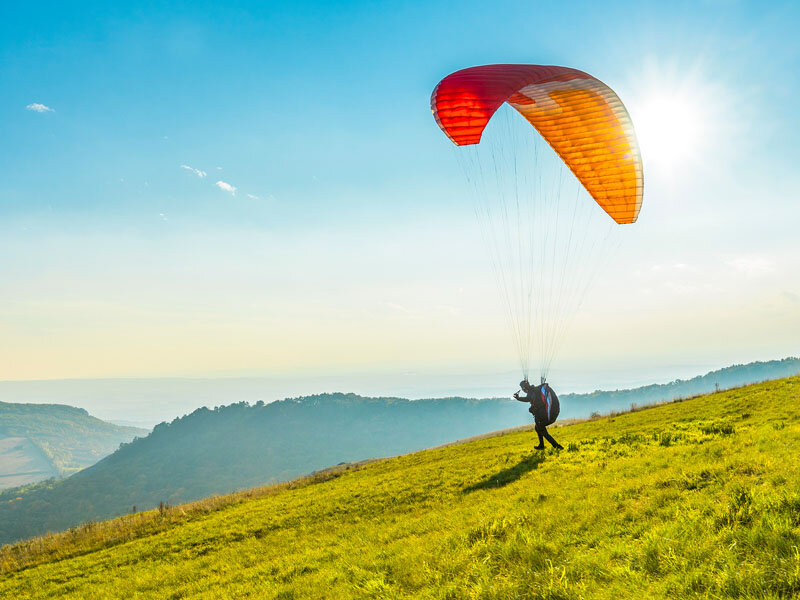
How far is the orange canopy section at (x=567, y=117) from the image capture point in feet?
41.6

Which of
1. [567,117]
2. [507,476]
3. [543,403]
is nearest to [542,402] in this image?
[543,403]

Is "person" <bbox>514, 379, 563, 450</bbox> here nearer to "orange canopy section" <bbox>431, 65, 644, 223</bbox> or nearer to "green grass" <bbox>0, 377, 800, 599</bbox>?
"green grass" <bbox>0, 377, 800, 599</bbox>

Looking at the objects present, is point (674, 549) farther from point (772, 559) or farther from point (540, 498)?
point (540, 498)

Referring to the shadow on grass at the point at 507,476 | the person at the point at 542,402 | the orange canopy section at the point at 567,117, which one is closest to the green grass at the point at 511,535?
the shadow on grass at the point at 507,476

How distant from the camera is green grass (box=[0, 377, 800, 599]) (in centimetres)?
545

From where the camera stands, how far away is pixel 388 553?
8617 mm

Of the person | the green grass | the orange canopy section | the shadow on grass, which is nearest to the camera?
the green grass

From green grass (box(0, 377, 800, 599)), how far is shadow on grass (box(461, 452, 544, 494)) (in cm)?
8

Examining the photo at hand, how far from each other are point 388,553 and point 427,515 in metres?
2.91

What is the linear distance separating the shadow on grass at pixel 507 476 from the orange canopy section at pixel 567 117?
9.00m

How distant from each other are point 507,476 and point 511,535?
6252mm

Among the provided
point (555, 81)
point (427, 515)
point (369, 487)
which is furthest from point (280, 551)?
point (555, 81)

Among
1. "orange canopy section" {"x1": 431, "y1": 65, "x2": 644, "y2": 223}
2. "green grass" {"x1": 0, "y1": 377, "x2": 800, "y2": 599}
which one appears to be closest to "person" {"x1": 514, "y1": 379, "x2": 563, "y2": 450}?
"green grass" {"x1": 0, "y1": 377, "x2": 800, "y2": 599}

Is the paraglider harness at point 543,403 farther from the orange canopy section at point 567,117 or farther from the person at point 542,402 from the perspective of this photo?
the orange canopy section at point 567,117
